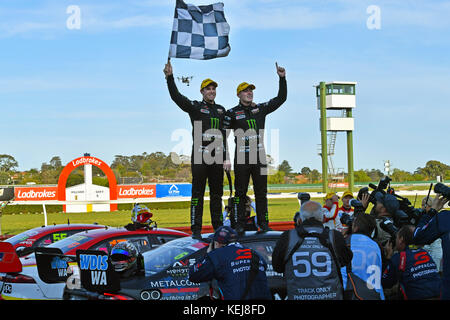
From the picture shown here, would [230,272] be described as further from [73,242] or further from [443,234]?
[73,242]

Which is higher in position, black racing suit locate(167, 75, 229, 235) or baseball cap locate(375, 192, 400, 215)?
black racing suit locate(167, 75, 229, 235)

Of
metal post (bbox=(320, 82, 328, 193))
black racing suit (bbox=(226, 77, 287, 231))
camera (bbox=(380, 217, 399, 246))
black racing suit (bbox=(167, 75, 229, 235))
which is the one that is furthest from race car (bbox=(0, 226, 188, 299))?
metal post (bbox=(320, 82, 328, 193))

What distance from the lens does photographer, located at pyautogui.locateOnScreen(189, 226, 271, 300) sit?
15.4 ft

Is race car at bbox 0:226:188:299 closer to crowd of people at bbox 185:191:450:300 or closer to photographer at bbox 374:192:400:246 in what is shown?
crowd of people at bbox 185:191:450:300

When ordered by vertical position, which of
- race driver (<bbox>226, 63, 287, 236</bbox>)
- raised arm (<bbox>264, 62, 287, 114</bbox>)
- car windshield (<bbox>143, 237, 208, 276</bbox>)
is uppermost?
raised arm (<bbox>264, 62, 287, 114</bbox>)

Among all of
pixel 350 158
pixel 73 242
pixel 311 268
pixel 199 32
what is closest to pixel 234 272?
pixel 311 268

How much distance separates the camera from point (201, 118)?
7.48m

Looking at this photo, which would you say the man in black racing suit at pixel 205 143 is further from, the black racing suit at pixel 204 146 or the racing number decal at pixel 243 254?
the racing number decal at pixel 243 254

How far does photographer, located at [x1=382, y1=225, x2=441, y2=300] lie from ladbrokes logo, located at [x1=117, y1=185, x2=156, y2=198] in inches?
1211

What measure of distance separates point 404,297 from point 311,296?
1157mm

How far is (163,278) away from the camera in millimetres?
5684

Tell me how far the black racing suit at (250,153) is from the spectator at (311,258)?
2730mm
